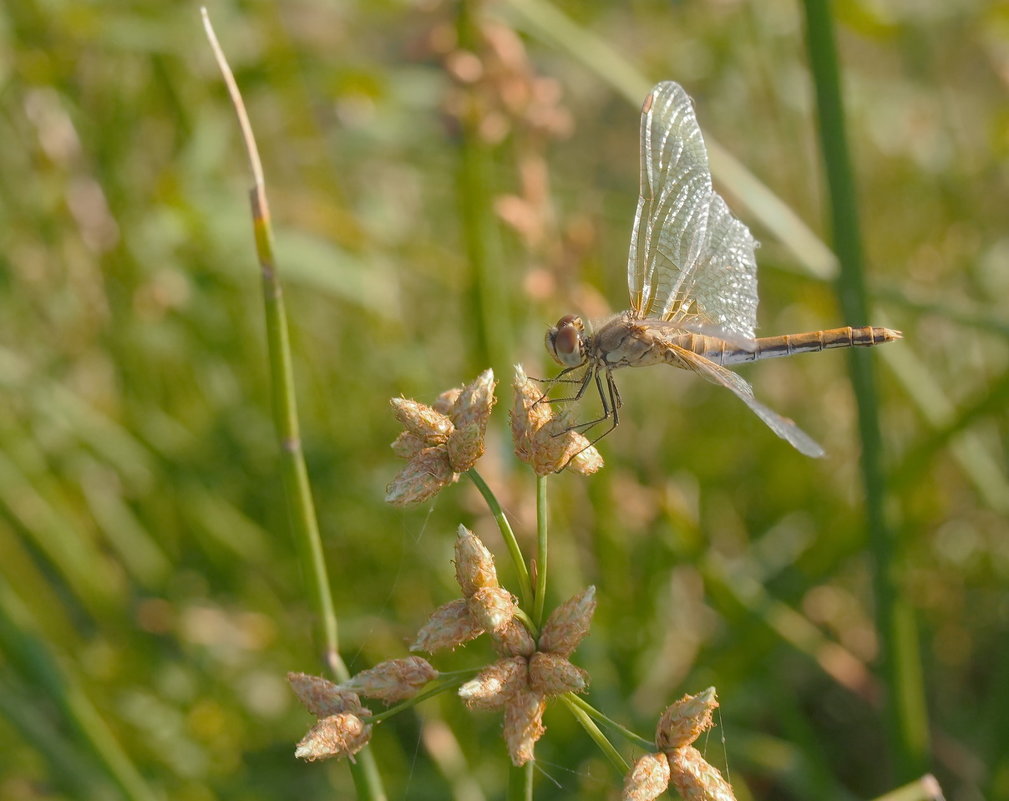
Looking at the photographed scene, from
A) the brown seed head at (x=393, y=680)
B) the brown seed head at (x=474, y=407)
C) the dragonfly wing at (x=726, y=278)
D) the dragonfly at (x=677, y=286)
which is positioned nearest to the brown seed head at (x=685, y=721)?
the brown seed head at (x=393, y=680)

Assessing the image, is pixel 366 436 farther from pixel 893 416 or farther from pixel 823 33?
pixel 823 33

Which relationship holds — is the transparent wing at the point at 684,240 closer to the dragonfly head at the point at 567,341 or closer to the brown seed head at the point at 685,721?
the dragonfly head at the point at 567,341

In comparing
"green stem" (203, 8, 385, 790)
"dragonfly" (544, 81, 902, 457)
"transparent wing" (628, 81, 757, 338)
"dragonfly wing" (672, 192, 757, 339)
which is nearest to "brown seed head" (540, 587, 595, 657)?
"green stem" (203, 8, 385, 790)

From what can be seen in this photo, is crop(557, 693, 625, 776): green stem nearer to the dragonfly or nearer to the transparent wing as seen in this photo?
the dragonfly

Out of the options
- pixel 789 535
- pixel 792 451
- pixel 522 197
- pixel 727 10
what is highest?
pixel 727 10

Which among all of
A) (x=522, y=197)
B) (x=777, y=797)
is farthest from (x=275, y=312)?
(x=777, y=797)

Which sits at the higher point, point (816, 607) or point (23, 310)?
point (23, 310)
